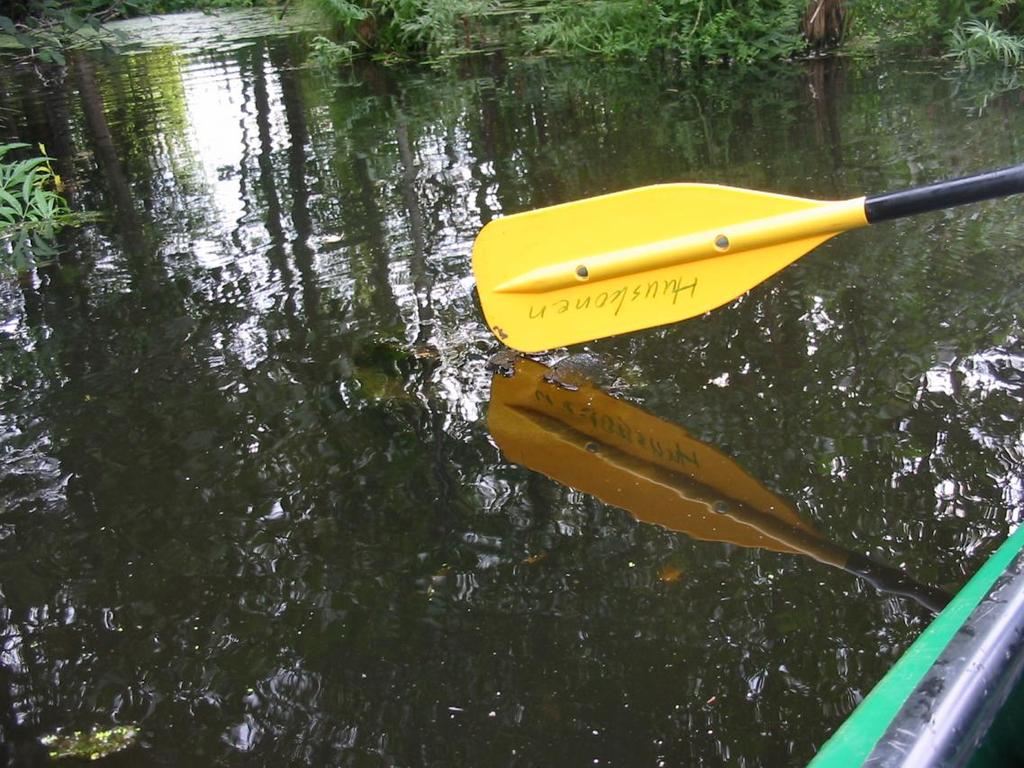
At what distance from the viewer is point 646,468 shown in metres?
2.76

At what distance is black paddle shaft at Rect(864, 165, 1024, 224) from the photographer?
96.7 inches

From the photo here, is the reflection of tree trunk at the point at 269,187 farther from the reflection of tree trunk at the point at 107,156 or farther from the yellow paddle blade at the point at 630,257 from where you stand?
the yellow paddle blade at the point at 630,257

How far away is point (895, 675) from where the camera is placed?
1.23m

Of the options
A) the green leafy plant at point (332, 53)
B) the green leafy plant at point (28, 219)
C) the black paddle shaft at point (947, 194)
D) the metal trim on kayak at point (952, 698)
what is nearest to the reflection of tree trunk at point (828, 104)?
the black paddle shaft at point (947, 194)

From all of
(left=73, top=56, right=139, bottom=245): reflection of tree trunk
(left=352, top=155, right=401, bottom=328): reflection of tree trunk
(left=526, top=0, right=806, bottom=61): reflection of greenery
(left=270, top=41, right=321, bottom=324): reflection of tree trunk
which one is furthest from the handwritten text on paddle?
(left=526, top=0, right=806, bottom=61): reflection of greenery

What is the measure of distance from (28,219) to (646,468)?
4.33 m

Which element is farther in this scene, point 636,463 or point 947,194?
point 636,463

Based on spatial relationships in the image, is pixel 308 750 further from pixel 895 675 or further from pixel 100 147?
pixel 100 147

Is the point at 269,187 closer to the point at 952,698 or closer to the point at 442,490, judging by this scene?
the point at 442,490

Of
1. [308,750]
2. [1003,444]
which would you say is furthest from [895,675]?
[1003,444]

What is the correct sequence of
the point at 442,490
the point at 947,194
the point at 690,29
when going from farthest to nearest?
the point at 690,29
the point at 442,490
the point at 947,194

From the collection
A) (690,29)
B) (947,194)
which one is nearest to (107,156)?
(690,29)

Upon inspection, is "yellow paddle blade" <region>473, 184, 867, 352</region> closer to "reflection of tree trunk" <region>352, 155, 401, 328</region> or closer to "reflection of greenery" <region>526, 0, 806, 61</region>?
"reflection of tree trunk" <region>352, 155, 401, 328</region>

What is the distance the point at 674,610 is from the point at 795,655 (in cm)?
28
